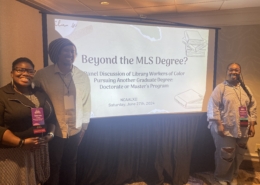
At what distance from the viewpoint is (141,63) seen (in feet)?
7.72

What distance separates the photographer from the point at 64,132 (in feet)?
5.59

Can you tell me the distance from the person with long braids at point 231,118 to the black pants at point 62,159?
152 cm

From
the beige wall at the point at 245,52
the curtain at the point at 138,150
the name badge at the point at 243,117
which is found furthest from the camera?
the beige wall at the point at 245,52

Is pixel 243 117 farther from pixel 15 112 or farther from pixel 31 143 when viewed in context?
pixel 15 112

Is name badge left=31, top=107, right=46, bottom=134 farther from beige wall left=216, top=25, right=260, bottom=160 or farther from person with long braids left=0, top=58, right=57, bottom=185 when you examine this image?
beige wall left=216, top=25, right=260, bottom=160

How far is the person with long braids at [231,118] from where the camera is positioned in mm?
2232

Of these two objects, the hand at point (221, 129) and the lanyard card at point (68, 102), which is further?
the hand at point (221, 129)

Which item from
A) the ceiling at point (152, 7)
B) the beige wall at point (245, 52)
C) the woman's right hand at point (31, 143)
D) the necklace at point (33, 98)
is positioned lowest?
the woman's right hand at point (31, 143)

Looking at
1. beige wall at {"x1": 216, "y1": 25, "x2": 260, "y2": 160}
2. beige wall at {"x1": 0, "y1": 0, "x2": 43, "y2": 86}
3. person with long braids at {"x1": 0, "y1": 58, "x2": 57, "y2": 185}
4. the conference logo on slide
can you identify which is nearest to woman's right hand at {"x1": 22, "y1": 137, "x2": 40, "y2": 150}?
person with long braids at {"x1": 0, "y1": 58, "x2": 57, "y2": 185}

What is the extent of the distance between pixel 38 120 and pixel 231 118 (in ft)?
6.33

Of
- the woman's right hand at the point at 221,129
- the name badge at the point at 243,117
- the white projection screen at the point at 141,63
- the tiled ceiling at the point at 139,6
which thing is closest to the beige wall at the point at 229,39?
the tiled ceiling at the point at 139,6

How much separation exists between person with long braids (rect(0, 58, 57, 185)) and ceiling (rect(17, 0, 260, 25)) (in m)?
1.17

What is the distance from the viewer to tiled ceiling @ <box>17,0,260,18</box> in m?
2.45

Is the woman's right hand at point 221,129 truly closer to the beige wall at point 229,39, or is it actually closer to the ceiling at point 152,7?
the beige wall at point 229,39
